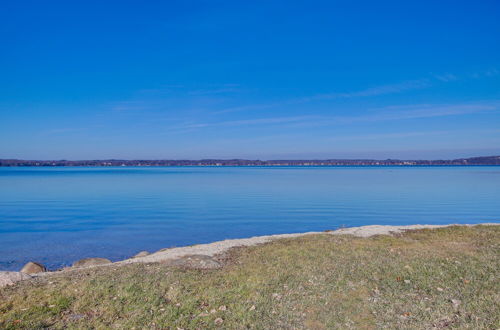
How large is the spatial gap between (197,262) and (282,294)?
14.6ft

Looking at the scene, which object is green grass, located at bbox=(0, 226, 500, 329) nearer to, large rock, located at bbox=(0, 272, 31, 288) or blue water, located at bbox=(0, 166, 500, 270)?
large rock, located at bbox=(0, 272, 31, 288)

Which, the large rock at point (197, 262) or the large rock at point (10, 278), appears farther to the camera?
the large rock at point (197, 262)

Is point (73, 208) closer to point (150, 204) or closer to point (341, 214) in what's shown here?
point (150, 204)

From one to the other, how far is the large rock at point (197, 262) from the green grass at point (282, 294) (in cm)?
56

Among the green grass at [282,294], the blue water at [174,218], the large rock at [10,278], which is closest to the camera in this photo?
the green grass at [282,294]

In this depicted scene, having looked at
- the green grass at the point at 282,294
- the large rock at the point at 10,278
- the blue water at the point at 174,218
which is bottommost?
the blue water at the point at 174,218

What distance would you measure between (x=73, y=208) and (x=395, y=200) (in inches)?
1604

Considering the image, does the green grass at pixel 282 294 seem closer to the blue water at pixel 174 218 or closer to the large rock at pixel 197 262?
the large rock at pixel 197 262

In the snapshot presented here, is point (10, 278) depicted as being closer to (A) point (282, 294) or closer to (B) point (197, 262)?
(B) point (197, 262)

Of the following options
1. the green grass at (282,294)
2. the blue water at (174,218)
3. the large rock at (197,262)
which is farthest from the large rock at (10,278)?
the blue water at (174,218)

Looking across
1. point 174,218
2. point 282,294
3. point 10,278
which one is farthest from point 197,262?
point 174,218

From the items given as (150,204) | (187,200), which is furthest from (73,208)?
(187,200)

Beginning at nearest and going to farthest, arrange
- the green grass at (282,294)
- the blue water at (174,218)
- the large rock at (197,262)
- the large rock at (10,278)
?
the green grass at (282,294) → the large rock at (10,278) → the large rock at (197,262) → the blue water at (174,218)

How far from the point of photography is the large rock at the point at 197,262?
40.6ft
